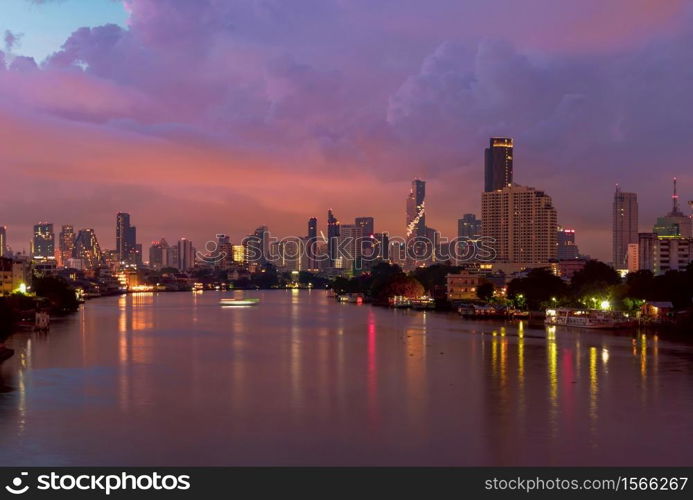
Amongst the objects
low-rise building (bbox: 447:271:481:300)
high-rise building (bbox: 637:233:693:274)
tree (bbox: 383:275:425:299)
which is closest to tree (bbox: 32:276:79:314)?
tree (bbox: 383:275:425:299)

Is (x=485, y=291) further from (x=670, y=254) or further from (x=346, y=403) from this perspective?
(x=346, y=403)

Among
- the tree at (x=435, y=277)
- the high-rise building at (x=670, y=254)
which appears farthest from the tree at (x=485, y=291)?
the high-rise building at (x=670, y=254)

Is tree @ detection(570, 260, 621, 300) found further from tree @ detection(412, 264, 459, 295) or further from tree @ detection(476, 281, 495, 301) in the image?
tree @ detection(412, 264, 459, 295)

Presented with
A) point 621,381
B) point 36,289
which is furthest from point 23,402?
point 36,289

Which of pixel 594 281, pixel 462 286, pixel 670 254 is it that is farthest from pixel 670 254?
pixel 594 281

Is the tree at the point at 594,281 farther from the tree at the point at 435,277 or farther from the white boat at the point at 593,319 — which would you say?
the tree at the point at 435,277

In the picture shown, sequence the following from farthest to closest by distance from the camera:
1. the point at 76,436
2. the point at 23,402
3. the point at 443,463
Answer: the point at 23,402
the point at 76,436
the point at 443,463

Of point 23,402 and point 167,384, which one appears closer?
point 23,402
